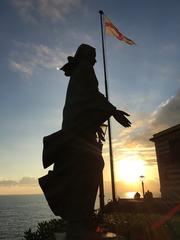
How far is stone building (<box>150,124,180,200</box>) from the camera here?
19.7 m

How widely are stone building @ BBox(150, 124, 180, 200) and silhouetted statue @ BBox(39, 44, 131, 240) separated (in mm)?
16259

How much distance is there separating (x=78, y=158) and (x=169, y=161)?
17849 millimetres

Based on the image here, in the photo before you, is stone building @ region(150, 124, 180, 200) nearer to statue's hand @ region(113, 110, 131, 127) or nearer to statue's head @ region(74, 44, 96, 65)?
statue's head @ region(74, 44, 96, 65)

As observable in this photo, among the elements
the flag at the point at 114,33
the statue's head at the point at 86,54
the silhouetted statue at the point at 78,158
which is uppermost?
the flag at the point at 114,33

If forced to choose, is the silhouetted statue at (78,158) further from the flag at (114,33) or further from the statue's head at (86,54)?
the flag at (114,33)

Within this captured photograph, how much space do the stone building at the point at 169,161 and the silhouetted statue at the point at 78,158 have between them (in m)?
16.3

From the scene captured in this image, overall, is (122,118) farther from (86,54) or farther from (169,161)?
(169,161)

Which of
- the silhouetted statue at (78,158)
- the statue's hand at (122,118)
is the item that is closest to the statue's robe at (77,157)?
the silhouetted statue at (78,158)

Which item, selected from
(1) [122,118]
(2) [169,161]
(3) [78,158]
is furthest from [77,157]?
(2) [169,161]

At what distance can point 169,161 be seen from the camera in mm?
20641

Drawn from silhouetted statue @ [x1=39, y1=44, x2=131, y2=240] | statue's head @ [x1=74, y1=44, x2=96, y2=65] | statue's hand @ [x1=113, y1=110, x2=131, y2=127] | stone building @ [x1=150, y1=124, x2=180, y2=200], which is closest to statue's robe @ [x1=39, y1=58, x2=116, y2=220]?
silhouetted statue @ [x1=39, y1=44, x2=131, y2=240]

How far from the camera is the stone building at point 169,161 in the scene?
19734 mm

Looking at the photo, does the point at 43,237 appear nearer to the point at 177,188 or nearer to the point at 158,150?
the point at 177,188

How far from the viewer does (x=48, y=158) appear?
4.56 meters
